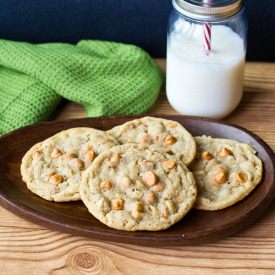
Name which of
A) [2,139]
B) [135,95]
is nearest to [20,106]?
[2,139]

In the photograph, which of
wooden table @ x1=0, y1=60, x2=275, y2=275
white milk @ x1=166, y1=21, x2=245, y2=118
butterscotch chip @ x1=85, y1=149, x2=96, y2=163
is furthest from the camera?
white milk @ x1=166, y1=21, x2=245, y2=118

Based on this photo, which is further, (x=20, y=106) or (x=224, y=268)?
(x=20, y=106)

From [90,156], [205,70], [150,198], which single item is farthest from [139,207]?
[205,70]

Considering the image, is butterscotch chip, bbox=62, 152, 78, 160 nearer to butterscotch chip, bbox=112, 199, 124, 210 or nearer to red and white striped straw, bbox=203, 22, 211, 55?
butterscotch chip, bbox=112, 199, 124, 210

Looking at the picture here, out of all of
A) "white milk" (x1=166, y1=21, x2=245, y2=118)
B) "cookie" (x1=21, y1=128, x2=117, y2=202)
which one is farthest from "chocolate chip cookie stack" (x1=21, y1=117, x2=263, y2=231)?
"white milk" (x1=166, y1=21, x2=245, y2=118)

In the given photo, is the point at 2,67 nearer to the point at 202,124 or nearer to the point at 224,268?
the point at 202,124

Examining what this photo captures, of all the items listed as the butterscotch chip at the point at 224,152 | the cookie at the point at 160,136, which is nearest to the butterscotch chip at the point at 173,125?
the cookie at the point at 160,136
